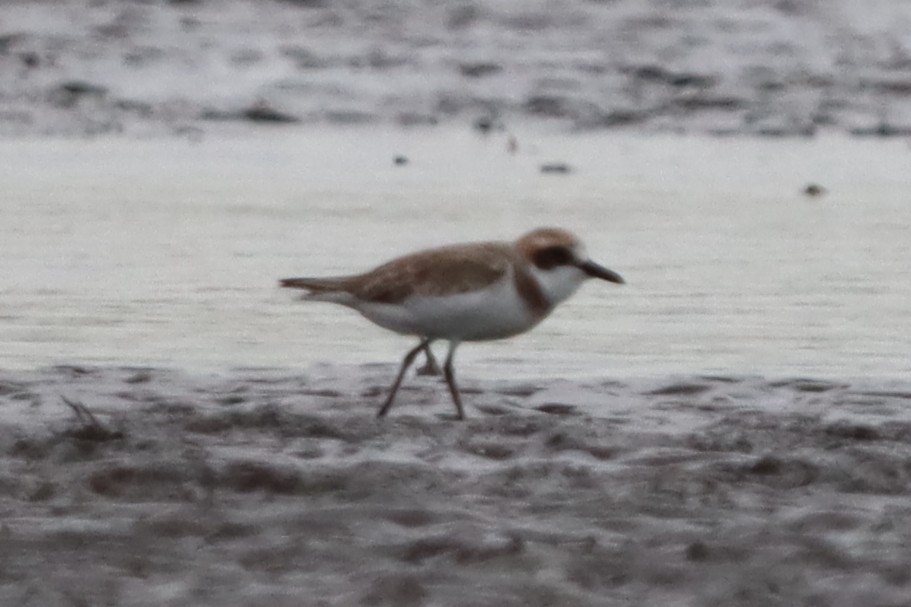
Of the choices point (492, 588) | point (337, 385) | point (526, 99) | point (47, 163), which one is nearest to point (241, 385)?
point (337, 385)

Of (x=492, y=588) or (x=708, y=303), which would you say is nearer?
(x=492, y=588)

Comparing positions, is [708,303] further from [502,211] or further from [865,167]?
[865,167]

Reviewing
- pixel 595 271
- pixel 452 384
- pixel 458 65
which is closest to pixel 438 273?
pixel 452 384

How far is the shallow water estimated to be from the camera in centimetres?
834

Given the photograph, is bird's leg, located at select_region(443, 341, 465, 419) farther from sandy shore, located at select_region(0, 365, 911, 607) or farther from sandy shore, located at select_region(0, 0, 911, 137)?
sandy shore, located at select_region(0, 0, 911, 137)

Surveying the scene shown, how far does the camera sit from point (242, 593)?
4691 mm

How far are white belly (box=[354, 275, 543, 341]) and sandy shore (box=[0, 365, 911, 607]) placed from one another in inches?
11.3

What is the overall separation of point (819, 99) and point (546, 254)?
9.31m

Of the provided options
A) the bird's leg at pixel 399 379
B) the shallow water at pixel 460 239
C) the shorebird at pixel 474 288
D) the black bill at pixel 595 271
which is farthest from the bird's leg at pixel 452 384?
the shallow water at pixel 460 239

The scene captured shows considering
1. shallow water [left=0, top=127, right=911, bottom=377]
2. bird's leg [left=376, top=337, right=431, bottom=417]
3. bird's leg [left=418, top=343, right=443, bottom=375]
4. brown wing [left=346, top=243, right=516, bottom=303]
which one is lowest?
shallow water [left=0, top=127, right=911, bottom=377]

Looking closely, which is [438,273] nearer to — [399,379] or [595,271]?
[399,379]

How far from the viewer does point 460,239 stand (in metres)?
10.7

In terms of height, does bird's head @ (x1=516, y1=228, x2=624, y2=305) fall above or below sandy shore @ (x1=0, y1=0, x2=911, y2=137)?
above

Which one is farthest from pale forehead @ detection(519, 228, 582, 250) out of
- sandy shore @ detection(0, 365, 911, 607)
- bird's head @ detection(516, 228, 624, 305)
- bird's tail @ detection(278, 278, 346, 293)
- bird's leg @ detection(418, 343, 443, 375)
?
bird's leg @ detection(418, 343, 443, 375)
